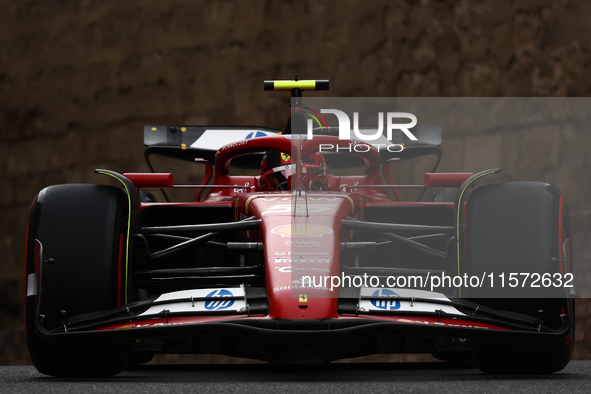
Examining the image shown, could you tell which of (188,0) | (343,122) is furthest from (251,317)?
(188,0)

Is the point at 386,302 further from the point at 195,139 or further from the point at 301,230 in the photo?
the point at 195,139

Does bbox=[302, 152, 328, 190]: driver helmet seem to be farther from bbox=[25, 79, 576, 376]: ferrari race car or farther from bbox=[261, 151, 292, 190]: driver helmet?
bbox=[25, 79, 576, 376]: ferrari race car

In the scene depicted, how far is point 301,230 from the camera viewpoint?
2.07m

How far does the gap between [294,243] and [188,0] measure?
4074 mm

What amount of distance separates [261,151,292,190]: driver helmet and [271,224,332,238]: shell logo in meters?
0.71

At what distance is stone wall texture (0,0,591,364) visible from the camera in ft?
17.9

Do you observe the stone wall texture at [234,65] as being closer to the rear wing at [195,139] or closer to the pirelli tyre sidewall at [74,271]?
the rear wing at [195,139]

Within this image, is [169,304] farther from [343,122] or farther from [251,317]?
[343,122]

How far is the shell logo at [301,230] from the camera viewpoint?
2.05 metres

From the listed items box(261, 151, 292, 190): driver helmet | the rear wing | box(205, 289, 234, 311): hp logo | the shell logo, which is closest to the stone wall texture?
the rear wing

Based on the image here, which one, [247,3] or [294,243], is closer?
[294,243]

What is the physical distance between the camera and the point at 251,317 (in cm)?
179

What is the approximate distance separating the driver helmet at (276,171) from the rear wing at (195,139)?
3.79 ft

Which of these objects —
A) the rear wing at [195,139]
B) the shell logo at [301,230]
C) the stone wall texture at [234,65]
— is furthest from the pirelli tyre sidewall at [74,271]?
the stone wall texture at [234,65]
